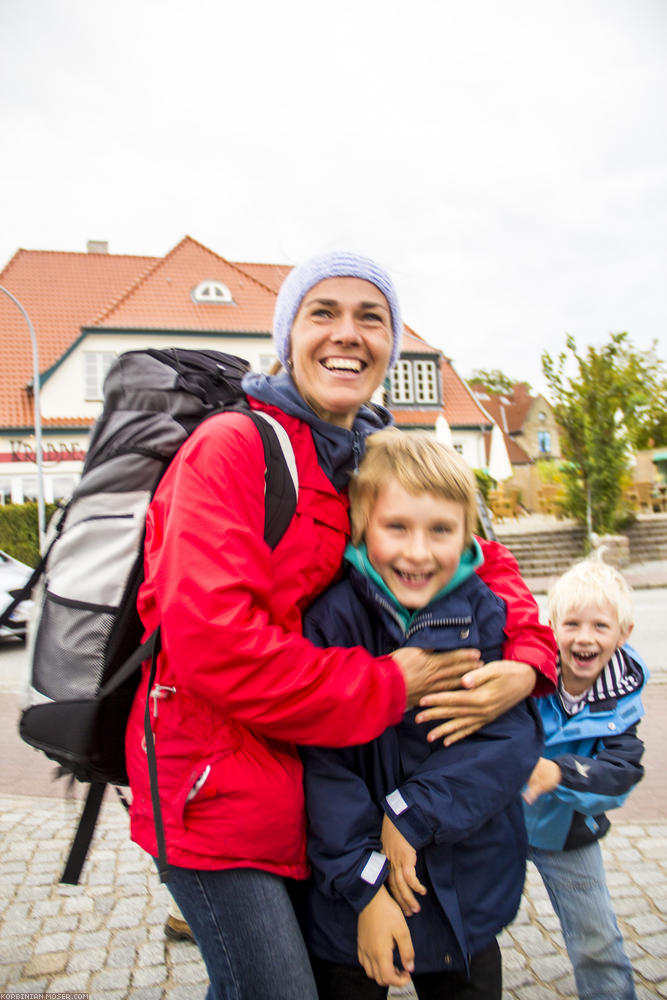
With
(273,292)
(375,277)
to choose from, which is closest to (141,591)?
(375,277)

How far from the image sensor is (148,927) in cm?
338

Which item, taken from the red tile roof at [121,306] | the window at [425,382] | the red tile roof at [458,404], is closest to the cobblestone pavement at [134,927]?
the red tile roof at [121,306]

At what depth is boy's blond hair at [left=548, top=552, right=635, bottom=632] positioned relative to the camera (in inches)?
95.6

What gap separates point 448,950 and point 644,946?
1875mm

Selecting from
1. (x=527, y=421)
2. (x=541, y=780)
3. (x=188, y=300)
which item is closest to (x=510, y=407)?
(x=527, y=421)

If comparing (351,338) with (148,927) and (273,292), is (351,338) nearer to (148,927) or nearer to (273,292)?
(148,927)

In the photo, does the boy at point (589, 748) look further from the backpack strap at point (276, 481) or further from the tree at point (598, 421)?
the tree at point (598, 421)

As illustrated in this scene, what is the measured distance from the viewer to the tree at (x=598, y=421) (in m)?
16.8

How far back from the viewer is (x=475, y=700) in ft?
5.61

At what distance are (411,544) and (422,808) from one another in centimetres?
58

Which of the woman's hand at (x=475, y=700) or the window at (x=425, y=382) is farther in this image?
the window at (x=425, y=382)

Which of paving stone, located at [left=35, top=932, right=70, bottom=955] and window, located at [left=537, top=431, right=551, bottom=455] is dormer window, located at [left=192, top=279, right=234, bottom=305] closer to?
paving stone, located at [left=35, top=932, right=70, bottom=955]

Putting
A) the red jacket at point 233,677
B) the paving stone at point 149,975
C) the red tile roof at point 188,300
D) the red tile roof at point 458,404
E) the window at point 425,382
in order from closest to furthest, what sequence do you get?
the red jacket at point 233,677 → the paving stone at point 149,975 → the red tile roof at point 188,300 → the window at point 425,382 → the red tile roof at point 458,404

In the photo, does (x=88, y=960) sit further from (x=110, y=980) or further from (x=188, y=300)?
(x=188, y=300)
